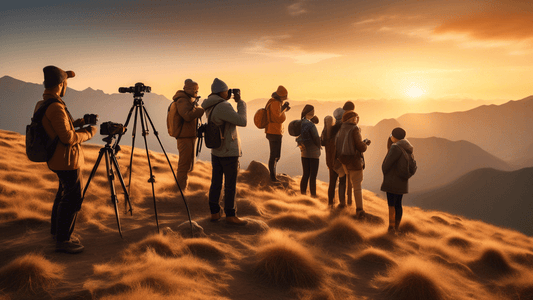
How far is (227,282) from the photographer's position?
4215 millimetres

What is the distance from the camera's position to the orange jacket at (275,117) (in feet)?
30.8

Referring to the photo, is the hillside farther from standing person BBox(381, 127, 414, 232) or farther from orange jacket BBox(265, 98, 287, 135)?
orange jacket BBox(265, 98, 287, 135)

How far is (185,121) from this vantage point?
762 centimetres

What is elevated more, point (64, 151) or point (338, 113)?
point (338, 113)

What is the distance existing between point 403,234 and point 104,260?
6.37 metres

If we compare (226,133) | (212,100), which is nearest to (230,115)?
(226,133)

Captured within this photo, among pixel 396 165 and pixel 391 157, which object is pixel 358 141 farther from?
pixel 396 165

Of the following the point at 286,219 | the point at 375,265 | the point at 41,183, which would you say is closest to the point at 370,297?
the point at 375,265

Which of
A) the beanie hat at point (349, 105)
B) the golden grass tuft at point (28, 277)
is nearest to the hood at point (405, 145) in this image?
the beanie hat at point (349, 105)

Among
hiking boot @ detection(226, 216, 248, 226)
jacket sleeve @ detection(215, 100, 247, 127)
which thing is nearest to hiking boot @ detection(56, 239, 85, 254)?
hiking boot @ detection(226, 216, 248, 226)

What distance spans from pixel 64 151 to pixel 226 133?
2601 millimetres

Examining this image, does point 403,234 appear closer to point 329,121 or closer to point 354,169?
point 354,169

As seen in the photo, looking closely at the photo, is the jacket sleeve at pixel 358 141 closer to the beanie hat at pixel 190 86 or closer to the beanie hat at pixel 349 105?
the beanie hat at pixel 349 105

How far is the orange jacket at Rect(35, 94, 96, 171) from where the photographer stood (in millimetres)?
4023
